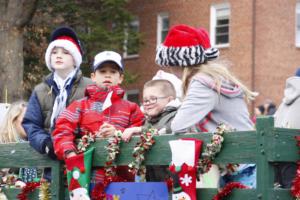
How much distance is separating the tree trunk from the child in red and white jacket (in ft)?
53.6

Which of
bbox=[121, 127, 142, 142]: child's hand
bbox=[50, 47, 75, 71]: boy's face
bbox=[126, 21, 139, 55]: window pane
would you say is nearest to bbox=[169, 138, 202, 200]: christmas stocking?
bbox=[121, 127, 142, 142]: child's hand

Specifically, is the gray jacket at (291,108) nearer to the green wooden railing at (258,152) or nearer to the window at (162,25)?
the green wooden railing at (258,152)

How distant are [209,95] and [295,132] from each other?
2.27 feet

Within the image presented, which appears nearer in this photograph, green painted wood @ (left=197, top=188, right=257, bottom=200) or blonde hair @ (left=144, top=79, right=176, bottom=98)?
green painted wood @ (left=197, top=188, right=257, bottom=200)

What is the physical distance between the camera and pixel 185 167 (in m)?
5.02

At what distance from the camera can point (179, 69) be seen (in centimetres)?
566

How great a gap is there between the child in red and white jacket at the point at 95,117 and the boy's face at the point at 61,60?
0.54 meters

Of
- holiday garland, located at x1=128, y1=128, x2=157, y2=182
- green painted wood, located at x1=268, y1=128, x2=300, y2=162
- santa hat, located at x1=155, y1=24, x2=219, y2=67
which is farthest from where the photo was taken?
santa hat, located at x1=155, y1=24, x2=219, y2=67

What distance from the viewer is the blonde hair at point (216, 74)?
5383 millimetres

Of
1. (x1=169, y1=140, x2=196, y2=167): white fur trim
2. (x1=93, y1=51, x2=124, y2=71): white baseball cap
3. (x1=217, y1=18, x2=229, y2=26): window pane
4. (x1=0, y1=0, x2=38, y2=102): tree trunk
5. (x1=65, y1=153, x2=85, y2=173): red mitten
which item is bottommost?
(x1=65, y1=153, x2=85, y2=173): red mitten

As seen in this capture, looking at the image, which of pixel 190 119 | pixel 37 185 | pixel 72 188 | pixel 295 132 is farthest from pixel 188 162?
pixel 37 185

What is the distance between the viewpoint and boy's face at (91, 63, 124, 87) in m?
6.29

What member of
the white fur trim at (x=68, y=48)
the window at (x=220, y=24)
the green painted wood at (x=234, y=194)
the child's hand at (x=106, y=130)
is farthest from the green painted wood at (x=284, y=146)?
the window at (x=220, y=24)

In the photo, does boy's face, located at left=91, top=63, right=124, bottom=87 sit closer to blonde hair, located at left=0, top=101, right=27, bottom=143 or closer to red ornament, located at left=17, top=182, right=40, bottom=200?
red ornament, located at left=17, top=182, right=40, bottom=200
